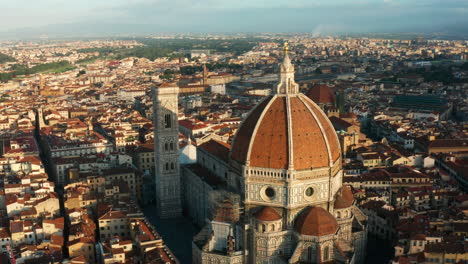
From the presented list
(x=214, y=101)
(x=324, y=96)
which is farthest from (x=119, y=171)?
(x=214, y=101)

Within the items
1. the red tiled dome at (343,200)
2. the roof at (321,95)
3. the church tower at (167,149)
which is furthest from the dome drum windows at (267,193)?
the roof at (321,95)

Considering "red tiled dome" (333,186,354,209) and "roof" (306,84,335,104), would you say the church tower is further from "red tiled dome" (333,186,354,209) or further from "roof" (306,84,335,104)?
"roof" (306,84,335,104)

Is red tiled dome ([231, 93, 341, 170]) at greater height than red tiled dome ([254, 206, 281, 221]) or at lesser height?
greater

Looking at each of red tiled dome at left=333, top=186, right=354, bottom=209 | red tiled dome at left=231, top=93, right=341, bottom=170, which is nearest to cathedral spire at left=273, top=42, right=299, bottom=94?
red tiled dome at left=231, top=93, right=341, bottom=170

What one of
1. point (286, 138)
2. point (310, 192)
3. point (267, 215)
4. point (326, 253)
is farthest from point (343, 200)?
point (286, 138)

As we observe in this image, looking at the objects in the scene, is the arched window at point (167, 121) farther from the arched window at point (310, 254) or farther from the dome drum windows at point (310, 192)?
the arched window at point (310, 254)

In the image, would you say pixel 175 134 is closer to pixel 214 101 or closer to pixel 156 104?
pixel 156 104

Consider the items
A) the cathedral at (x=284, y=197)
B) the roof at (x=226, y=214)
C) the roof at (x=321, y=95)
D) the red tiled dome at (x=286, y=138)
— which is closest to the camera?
the cathedral at (x=284, y=197)
